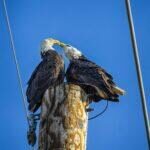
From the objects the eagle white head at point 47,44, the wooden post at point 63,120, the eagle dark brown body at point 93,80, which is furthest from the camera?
the eagle white head at point 47,44

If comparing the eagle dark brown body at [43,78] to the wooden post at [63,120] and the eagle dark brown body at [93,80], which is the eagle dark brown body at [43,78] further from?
the wooden post at [63,120]

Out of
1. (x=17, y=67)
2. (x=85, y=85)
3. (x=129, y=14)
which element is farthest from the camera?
(x=17, y=67)

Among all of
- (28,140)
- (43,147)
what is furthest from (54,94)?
(28,140)

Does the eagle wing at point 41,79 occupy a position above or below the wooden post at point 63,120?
above

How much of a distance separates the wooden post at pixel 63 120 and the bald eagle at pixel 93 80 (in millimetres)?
234

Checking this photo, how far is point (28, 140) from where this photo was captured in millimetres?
7277

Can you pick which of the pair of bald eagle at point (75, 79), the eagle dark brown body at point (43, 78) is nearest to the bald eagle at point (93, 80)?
the pair of bald eagle at point (75, 79)

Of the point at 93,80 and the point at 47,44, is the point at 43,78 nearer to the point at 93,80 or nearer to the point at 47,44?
the point at 93,80

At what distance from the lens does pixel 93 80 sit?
6816 mm

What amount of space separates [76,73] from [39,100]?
0.69m

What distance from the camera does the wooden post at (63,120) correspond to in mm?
6070

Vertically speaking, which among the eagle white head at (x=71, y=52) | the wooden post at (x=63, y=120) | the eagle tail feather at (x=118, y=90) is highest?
the eagle white head at (x=71, y=52)

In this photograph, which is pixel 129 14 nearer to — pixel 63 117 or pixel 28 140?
pixel 63 117

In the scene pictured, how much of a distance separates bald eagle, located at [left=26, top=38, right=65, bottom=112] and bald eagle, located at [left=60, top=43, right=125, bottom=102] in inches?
9.0
